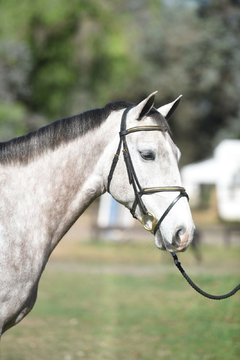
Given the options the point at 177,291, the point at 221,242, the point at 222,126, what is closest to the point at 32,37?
the point at 221,242

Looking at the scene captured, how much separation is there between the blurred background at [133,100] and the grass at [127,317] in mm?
30

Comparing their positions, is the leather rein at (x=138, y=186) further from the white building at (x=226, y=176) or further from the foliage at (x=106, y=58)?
the white building at (x=226, y=176)

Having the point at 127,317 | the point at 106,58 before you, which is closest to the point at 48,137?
the point at 127,317

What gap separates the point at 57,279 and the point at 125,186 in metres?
9.23

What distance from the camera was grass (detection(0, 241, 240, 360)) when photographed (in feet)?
21.3

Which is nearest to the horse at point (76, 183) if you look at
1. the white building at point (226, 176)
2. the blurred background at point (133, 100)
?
the blurred background at point (133, 100)

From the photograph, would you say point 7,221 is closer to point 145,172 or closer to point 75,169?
point 75,169

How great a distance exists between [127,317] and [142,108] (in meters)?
5.83

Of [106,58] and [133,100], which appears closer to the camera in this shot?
[133,100]

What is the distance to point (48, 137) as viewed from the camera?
3590mm

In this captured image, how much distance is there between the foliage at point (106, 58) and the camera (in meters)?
23.4

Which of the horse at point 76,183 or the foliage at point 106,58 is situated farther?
the foliage at point 106,58

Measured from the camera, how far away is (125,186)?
11.3ft

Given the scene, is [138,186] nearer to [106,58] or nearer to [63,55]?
[63,55]
